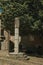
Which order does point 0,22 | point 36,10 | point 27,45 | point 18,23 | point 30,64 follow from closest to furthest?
point 30,64
point 18,23
point 0,22
point 36,10
point 27,45

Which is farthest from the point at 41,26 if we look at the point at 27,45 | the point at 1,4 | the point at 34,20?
the point at 27,45

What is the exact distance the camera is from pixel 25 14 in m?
21.4

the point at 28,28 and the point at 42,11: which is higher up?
the point at 42,11

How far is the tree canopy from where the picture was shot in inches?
826

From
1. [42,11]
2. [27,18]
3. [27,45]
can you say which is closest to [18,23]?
[27,18]

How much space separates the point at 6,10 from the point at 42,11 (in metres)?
3.02

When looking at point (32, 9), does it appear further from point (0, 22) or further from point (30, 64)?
point (30, 64)

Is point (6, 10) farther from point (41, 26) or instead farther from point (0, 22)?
point (41, 26)

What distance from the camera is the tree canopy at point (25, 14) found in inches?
826

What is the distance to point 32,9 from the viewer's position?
2252 cm

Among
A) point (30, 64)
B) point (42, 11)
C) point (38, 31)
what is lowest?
point (30, 64)

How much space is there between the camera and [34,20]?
21.6m

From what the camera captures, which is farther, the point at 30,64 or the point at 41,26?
the point at 41,26

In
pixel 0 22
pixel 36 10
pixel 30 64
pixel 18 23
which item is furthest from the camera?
pixel 36 10
